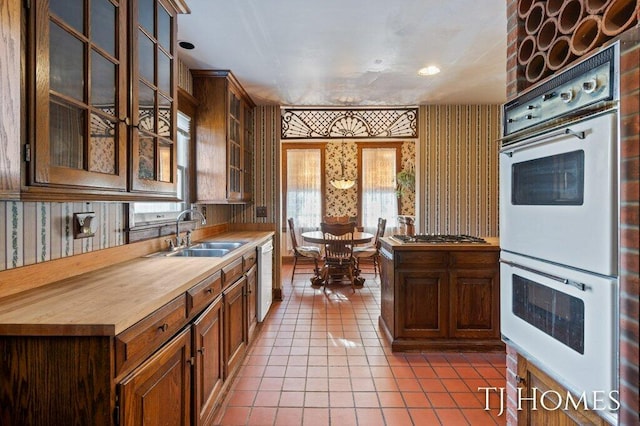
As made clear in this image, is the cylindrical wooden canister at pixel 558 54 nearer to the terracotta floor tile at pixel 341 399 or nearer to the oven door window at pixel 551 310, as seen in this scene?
the oven door window at pixel 551 310

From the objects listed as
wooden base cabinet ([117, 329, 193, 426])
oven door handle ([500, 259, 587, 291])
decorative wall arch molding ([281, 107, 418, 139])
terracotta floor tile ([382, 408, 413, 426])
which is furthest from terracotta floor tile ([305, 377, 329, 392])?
decorative wall arch molding ([281, 107, 418, 139])

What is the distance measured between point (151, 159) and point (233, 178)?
170 cm

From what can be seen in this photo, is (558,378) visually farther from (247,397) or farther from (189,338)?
(247,397)

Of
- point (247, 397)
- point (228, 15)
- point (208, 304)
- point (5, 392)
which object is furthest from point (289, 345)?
point (228, 15)

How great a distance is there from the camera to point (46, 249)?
57.8 inches

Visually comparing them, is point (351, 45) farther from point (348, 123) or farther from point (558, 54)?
point (348, 123)

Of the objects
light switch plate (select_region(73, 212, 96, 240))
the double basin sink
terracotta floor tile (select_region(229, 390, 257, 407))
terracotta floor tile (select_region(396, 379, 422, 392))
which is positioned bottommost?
terracotta floor tile (select_region(396, 379, 422, 392))

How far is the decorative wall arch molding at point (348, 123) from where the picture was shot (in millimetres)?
4301

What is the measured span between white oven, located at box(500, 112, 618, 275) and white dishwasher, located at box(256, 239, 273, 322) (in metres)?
2.19

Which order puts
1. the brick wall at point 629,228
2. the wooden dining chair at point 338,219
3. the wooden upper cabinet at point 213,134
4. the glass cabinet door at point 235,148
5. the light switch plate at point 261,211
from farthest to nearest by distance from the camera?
1. the wooden dining chair at point 338,219
2. the light switch plate at point 261,211
3. the glass cabinet door at point 235,148
4. the wooden upper cabinet at point 213,134
5. the brick wall at point 629,228

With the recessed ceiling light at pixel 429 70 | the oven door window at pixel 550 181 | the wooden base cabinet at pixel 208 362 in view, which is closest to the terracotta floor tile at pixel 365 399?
the wooden base cabinet at pixel 208 362

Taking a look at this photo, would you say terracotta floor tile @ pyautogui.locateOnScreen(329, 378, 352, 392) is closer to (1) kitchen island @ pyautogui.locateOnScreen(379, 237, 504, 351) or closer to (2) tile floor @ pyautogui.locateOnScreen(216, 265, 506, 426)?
(2) tile floor @ pyautogui.locateOnScreen(216, 265, 506, 426)

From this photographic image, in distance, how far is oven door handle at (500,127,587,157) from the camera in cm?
111

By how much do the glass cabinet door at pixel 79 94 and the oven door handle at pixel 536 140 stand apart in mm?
1728
